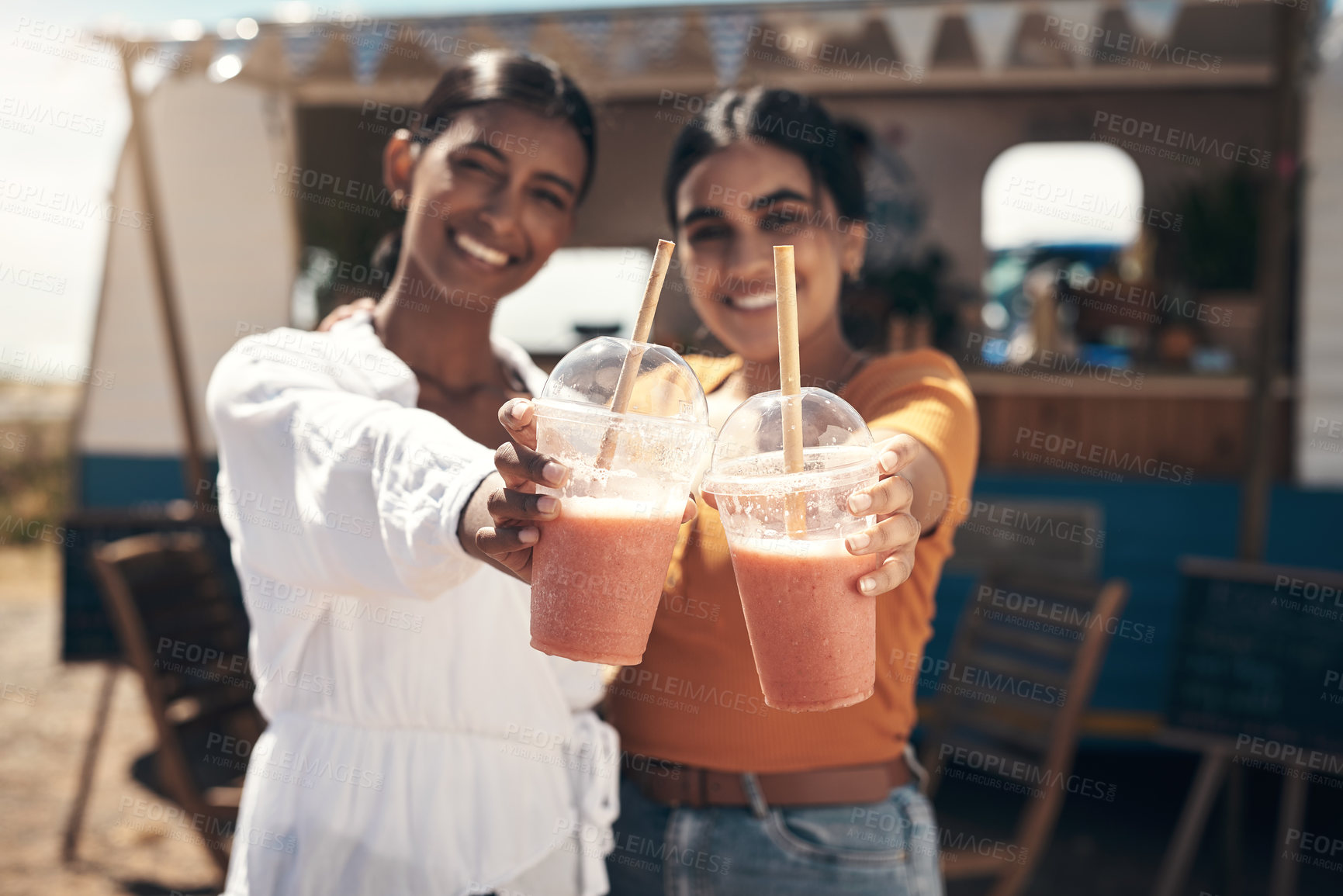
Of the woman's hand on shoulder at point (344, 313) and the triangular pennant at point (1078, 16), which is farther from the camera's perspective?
the triangular pennant at point (1078, 16)

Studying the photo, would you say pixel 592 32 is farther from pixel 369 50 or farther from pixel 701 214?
pixel 701 214

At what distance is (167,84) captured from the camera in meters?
5.53

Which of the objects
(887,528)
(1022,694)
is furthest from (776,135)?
(1022,694)

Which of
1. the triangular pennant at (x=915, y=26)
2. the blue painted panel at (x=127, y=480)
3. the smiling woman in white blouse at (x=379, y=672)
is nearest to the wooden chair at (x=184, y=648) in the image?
the blue painted panel at (x=127, y=480)

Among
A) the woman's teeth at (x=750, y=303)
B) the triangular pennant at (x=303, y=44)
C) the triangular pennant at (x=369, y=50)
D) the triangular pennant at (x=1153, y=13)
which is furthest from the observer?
the triangular pennant at (x=303, y=44)

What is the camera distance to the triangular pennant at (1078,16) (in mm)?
4242

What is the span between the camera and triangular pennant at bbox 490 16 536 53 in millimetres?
4508

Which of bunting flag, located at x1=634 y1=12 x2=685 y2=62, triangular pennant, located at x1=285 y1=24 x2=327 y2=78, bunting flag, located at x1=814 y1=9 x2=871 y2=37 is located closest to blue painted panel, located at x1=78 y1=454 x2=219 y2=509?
triangular pennant, located at x1=285 y1=24 x2=327 y2=78

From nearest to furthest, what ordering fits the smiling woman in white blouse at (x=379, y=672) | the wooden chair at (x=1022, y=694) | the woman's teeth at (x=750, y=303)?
the smiling woman in white blouse at (x=379, y=672) → the woman's teeth at (x=750, y=303) → the wooden chair at (x=1022, y=694)

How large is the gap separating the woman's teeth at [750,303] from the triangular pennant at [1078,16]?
3.24 metres

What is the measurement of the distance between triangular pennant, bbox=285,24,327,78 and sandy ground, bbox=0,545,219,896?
3279mm

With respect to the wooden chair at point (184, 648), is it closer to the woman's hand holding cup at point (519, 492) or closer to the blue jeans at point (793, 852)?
the blue jeans at point (793, 852)

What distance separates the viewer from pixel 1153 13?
167 inches

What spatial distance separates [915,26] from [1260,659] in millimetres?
2831
